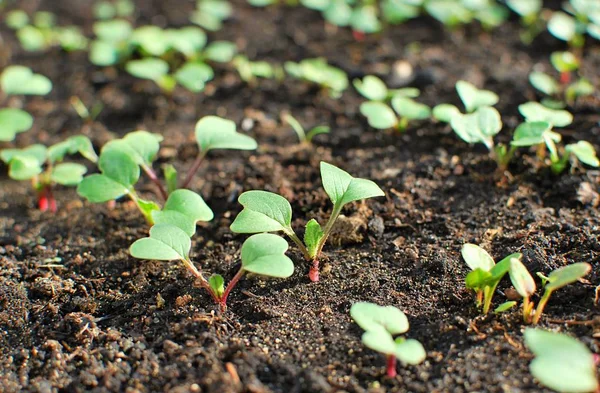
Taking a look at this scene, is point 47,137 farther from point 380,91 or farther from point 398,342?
point 398,342

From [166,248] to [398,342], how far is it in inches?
24.8

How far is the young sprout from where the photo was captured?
1354mm

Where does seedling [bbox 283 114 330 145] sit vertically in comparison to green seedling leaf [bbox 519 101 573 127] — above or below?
below


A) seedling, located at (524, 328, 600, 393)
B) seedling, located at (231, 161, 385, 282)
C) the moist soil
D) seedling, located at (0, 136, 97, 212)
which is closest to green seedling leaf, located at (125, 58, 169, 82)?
the moist soil

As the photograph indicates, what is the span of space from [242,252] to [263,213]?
14 centimetres

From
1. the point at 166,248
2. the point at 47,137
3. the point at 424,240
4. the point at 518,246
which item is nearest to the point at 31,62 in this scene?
the point at 47,137

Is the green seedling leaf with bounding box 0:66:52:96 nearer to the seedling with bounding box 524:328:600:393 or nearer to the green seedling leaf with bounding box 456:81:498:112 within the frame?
the green seedling leaf with bounding box 456:81:498:112

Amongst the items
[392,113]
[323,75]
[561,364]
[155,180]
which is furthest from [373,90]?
[561,364]

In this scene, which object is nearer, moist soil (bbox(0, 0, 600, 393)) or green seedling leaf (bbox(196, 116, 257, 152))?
moist soil (bbox(0, 0, 600, 393))

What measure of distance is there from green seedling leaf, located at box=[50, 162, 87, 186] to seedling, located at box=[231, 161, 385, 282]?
752mm

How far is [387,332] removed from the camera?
1451mm

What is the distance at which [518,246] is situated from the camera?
1860 millimetres

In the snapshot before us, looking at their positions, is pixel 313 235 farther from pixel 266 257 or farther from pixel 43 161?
pixel 43 161

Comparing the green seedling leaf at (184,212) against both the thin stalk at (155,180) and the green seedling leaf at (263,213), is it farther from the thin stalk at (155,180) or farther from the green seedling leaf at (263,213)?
the thin stalk at (155,180)
